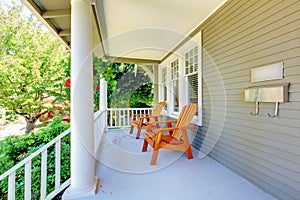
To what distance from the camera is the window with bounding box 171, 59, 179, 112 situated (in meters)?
4.74

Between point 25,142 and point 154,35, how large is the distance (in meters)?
3.34

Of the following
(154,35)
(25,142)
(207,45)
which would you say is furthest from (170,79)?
(25,142)

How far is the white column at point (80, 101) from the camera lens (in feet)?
5.85

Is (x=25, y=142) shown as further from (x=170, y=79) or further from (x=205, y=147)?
(x=170, y=79)

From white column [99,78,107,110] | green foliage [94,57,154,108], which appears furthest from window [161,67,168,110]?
white column [99,78,107,110]

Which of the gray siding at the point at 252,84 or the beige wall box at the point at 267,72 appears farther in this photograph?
the beige wall box at the point at 267,72

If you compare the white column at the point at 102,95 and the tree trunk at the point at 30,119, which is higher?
the white column at the point at 102,95

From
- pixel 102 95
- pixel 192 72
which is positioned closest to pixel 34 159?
pixel 102 95

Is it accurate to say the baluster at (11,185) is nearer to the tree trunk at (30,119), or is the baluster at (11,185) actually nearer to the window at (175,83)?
the window at (175,83)

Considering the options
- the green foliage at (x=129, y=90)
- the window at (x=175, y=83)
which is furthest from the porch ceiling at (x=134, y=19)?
the green foliage at (x=129, y=90)

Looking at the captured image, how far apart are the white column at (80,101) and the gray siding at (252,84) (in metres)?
1.96

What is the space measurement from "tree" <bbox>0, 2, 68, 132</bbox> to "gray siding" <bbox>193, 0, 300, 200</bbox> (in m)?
6.45

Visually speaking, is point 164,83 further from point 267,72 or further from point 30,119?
point 30,119

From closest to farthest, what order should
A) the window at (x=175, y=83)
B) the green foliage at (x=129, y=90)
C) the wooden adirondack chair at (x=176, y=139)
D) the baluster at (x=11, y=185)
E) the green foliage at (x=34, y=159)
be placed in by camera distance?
the baluster at (x=11, y=185) < the green foliage at (x=34, y=159) < the wooden adirondack chair at (x=176, y=139) < the window at (x=175, y=83) < the green foliage at (x=129, y=90)
